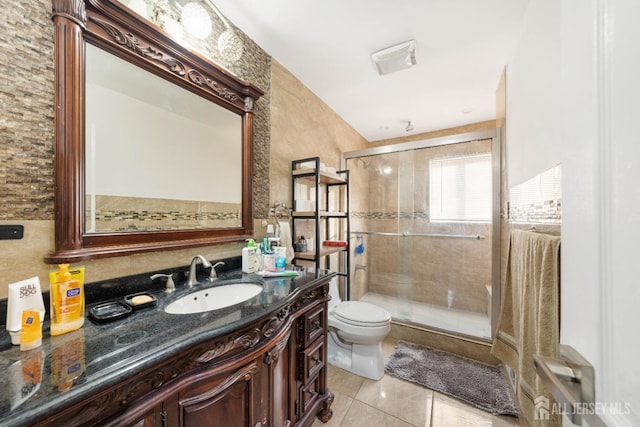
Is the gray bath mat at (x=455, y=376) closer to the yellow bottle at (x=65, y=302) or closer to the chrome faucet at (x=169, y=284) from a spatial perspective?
the chrome faucet at (x=169, y=284)

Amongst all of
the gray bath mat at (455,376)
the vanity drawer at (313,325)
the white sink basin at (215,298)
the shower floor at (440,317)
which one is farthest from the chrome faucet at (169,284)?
the shower floor at (440,317)

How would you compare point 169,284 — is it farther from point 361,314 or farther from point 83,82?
point 361,314

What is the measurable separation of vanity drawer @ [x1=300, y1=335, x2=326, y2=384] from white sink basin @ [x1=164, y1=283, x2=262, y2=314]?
416 millimetres

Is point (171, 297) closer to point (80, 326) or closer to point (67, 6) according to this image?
point (80, 326)

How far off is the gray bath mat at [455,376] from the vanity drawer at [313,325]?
3.08 feet

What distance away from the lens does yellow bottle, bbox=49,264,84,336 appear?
68 centimetres

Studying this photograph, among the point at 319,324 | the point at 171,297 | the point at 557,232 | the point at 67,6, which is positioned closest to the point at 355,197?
the point at 319,324

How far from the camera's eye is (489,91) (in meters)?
2.12

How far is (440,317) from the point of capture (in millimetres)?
2475

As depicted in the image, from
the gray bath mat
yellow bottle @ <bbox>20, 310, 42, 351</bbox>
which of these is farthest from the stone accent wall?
the gray bath mat

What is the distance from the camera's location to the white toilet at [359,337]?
1.70 meters

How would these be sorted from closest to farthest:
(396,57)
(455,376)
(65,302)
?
(65,302) < (396,57) < (455,376)

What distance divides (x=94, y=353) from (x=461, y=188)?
288 cm

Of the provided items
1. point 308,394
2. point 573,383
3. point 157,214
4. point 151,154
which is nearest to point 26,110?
point 151,154
